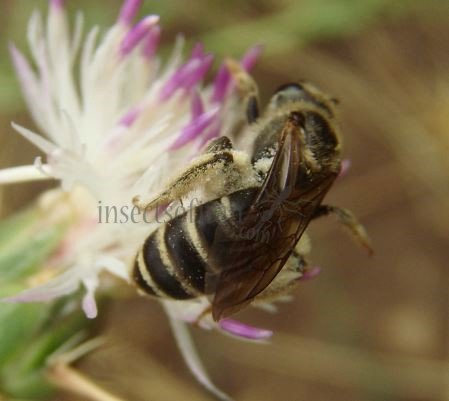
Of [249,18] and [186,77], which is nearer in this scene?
[186,77]


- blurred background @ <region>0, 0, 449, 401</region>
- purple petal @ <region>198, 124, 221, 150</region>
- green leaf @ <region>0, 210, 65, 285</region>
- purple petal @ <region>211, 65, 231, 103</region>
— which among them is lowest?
blurred background @ <region>0, 0, 449, 401</region>

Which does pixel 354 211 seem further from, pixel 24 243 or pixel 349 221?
pixel 24 243

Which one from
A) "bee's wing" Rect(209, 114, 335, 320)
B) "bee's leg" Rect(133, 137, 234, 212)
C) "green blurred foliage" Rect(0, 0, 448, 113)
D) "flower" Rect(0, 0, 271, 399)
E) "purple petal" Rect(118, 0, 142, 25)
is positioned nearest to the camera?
"bee's wing" Rect(209, 114, 335, 320)

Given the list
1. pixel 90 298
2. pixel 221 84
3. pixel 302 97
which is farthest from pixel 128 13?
pixel 90 298

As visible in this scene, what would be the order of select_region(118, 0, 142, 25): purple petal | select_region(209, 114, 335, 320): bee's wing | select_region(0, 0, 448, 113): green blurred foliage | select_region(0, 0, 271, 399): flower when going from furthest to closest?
select_region(0, 0, 448, 113): green blurred foliage < select_region(118, 0, 142, 25): purple petal < select_region(0, 0, 271, 399): flower < select_region(209, 114, 335, 320): bee's wing

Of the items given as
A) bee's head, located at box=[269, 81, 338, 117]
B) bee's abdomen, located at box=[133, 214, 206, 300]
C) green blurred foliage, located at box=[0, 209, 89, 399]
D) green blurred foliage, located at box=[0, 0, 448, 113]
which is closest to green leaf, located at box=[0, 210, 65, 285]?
green blurred foliage, located at box=[0, 209, 89, 399]

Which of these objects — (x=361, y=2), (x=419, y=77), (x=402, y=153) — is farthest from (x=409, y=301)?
(x=361, y=2)

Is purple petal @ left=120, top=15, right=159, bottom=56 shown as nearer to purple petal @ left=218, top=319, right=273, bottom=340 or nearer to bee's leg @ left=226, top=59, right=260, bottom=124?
bee's leg @ left=226, top=59, right=260, bottom=124
